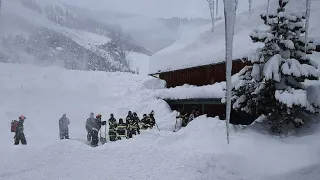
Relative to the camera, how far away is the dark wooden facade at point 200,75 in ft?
55.0

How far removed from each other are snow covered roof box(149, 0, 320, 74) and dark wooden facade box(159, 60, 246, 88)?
479 millimetres

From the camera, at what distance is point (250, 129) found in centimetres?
1052

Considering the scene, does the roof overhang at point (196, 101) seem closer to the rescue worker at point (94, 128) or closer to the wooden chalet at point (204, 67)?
the wooden chalet at point (204, 67)

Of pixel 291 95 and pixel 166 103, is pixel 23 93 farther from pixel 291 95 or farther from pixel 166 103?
pixel 291 95

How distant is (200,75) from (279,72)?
9206 mm

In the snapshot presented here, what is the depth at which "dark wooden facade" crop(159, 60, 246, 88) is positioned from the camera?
16766 mm

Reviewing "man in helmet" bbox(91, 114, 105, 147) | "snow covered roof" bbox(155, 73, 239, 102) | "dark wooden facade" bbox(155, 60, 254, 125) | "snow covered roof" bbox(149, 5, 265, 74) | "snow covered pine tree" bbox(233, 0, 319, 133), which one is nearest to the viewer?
"snow covered pine tree" bbox(233, 0, 319, 133)

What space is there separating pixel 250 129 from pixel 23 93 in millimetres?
24753

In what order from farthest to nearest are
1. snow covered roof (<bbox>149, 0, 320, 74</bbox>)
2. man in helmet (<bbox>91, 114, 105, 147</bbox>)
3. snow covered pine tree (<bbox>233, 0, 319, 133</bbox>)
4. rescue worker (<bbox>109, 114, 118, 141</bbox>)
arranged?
1. snow covered roof (<bbox>149, 0, 320, 74</bbox>)
2. rescue worker (<bbox>109, 114, 118, 141</bbox>)
3. man in helmet (<bbox>91, 114, 105, 147</bbox>)
4. snow covered pine tree (<bbox>233, 0, 319, 133</bbox>)

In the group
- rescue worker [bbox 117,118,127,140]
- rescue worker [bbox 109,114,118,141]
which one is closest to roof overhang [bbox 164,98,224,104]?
rescue worker [bbox 117,118,127,140]

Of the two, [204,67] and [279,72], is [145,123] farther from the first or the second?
[279,72]

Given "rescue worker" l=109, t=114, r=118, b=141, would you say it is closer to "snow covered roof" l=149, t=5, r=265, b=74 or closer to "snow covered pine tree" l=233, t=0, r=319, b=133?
"snow covered pine tree" l=233, t=0, r=319, b=133

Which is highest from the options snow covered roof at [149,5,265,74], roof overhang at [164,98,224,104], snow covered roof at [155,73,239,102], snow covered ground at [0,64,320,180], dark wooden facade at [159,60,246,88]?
snow covered roof at [149,5,265,74]

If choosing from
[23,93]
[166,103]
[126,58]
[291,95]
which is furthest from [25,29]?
[291,95]
